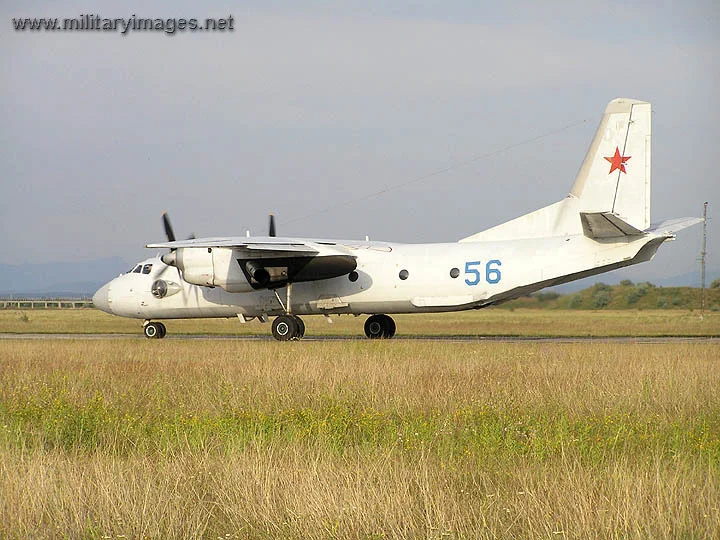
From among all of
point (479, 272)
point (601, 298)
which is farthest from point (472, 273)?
point (601, 298)

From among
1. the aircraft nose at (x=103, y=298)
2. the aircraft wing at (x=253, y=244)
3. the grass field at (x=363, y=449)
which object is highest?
the aircraft wing at (x=253, y=244)

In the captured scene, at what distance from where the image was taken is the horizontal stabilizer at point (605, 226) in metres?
22.5

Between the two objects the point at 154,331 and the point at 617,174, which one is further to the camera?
the point at 154,331

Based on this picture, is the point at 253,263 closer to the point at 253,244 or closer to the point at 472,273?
the point at 253,244

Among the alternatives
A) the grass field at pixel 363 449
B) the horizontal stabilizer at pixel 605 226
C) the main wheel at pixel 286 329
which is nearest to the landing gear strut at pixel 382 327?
the main wheel at pixel 286 329

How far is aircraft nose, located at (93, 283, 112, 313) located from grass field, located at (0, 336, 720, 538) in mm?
13201

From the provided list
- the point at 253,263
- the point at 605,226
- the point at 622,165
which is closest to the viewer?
the point at 605,226

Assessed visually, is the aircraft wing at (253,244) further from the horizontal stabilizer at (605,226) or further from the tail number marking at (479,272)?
the horizontal stabilizer at (605,226)

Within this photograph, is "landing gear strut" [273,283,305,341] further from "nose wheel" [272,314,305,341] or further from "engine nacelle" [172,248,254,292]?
"engine nacelle" [172,248,254,292]

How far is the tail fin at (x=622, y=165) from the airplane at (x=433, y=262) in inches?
1.1

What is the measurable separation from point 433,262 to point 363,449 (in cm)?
1712

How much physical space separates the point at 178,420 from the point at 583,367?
8.67 m

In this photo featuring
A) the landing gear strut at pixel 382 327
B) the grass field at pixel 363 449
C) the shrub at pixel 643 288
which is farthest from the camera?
the shrub at pixel 643 288

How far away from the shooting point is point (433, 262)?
85.8 ft
